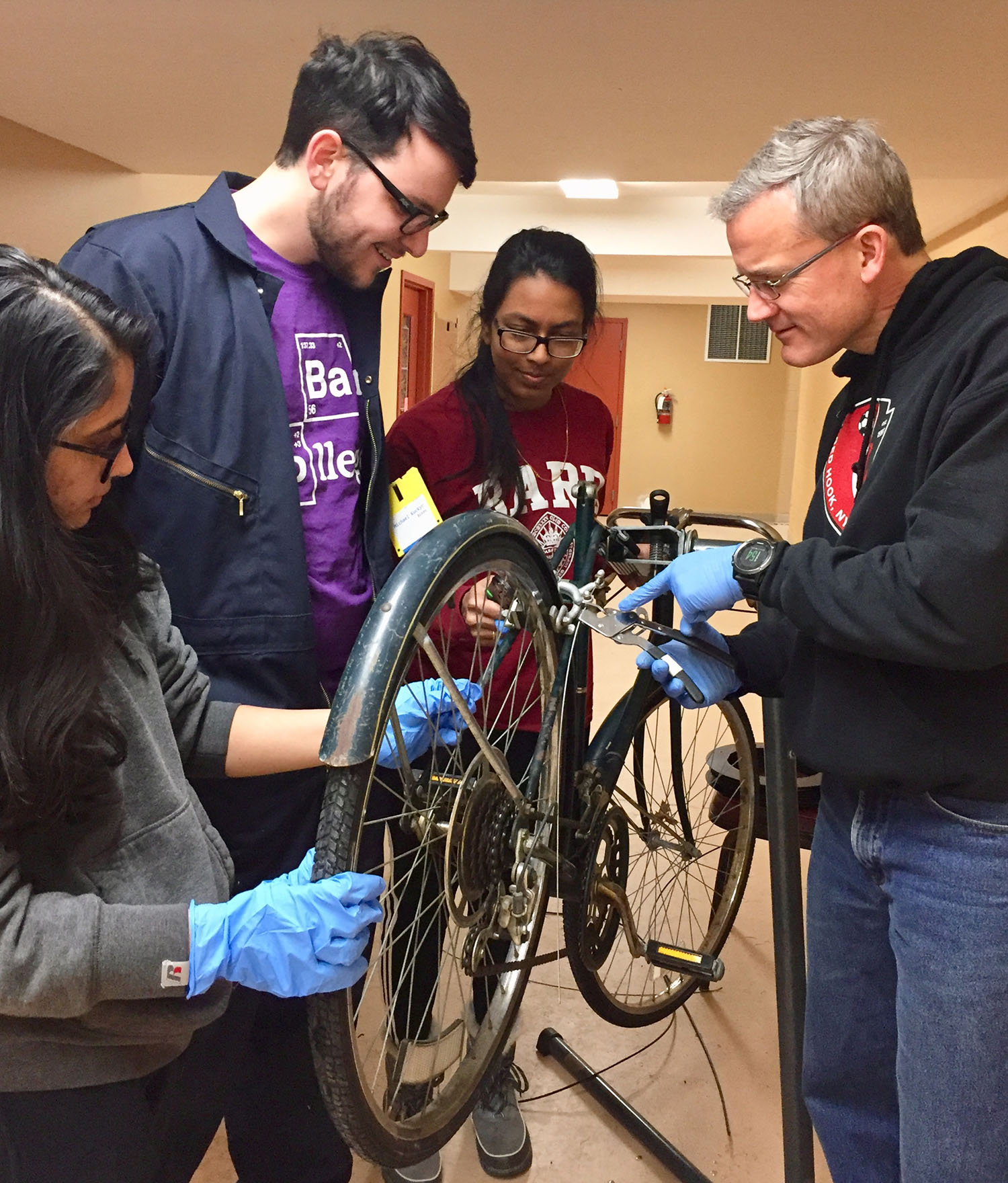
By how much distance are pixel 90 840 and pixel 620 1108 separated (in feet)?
4.10

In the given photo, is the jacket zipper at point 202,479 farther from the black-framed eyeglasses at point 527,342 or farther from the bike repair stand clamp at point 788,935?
the bike repair stand clamp at point 788,935

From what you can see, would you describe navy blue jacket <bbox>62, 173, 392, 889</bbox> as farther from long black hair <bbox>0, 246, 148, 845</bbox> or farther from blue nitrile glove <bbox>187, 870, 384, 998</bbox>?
blue nitrile glove <bbox>187, 870, 384, 998</bbox>

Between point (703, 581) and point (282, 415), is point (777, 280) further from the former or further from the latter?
point (282, 415)

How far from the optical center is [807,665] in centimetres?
111

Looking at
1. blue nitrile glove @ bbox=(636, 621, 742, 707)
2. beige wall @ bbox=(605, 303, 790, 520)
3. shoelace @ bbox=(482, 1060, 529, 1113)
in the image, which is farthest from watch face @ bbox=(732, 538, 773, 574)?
beige wall @ bbox=(605, 303, 790, 520)

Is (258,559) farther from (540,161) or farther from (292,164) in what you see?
(540,161)

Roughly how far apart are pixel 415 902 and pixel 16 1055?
1.92ft

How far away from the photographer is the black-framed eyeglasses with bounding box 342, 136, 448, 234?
3.84 feet

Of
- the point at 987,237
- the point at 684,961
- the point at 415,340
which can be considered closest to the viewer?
the point at 684,961

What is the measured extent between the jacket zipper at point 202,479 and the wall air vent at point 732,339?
968 cm

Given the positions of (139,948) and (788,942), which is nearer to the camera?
(139,948)

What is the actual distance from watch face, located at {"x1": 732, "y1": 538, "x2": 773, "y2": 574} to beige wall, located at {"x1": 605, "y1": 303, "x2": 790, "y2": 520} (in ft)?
30.5

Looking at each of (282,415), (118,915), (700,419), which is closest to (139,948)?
(118,915)

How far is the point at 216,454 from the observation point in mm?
1096
